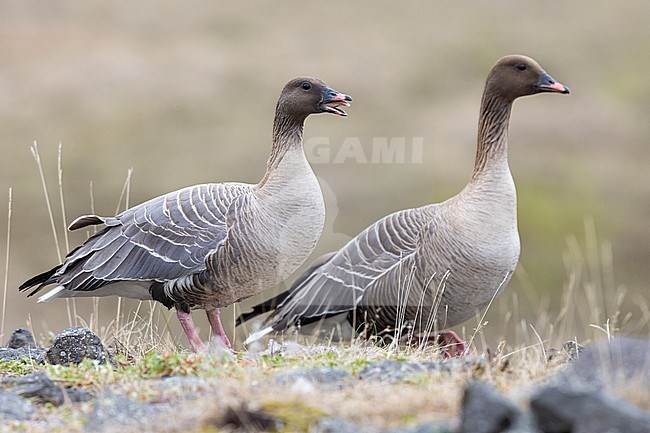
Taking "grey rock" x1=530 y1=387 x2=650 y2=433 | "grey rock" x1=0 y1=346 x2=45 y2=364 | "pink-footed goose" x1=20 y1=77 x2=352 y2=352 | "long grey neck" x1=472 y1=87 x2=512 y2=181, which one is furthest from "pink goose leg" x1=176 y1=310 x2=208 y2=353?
"grey rock" x1=530 y1=387 x2=650 y2=433

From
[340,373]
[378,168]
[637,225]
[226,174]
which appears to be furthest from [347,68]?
[340,373]

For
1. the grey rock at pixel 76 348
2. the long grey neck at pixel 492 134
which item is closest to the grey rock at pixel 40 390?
the grey rock at pixel 76 348

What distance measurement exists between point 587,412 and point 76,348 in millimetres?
3973

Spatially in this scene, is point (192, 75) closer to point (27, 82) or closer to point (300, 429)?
point (27, 82)

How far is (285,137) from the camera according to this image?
25.6 ft

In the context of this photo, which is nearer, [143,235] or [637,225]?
[143,235]

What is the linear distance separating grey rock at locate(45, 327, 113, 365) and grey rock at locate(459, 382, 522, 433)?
3403 mm

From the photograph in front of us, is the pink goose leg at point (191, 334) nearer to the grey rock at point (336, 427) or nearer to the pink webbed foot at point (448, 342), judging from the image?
the pink webbed foot at point (448, 342)

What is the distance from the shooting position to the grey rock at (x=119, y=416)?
4.16m

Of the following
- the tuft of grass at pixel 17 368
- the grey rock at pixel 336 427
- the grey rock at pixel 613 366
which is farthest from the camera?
the tuft of grass at pixel 17 368

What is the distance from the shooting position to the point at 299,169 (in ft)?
24.8

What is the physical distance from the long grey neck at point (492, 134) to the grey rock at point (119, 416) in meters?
4.26

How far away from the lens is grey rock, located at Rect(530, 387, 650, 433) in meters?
3.45

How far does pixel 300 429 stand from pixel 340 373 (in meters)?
1.24
